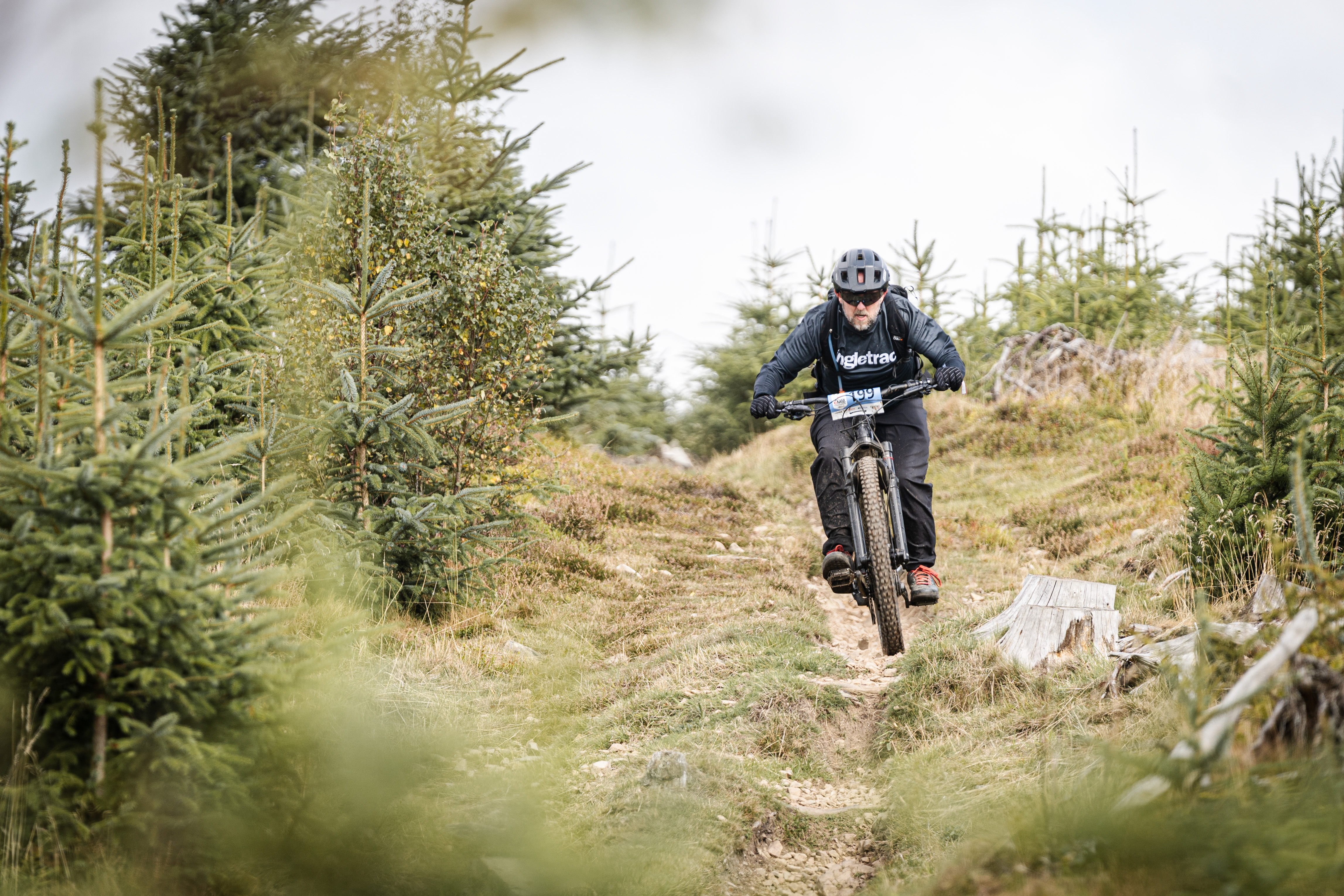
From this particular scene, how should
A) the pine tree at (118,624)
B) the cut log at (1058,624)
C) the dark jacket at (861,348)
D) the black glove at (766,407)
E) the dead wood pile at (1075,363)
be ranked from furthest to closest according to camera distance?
the dead wood pile at (1075,363)
the dark jacket at (861,348)
the black glove at (766,407)
the cut log at (1058,624)
the pine tree at (118,624)

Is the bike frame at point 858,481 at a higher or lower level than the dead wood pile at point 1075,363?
lower

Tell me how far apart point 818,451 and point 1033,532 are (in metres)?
4.88

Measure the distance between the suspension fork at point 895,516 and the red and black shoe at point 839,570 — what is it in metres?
0.27

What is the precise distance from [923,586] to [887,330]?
1.70m

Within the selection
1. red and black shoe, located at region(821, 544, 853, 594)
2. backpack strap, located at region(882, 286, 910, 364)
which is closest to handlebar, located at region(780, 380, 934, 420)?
backpack strap, located at region(882, 286, 910, 364)

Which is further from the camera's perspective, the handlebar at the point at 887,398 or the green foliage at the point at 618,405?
the green foliage at the point at 618,405

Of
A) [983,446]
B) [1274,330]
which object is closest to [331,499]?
[1274,330]

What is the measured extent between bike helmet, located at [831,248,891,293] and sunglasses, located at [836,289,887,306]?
3 cm

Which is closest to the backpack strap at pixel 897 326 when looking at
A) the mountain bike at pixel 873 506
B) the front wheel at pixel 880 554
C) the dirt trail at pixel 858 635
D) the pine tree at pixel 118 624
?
the mountain bike at pixel 873 506

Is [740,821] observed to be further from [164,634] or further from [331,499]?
[331,499]

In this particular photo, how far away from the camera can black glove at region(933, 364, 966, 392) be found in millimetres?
5770

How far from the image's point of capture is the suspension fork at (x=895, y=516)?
580 centimetres

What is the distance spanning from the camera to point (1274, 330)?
613 cm

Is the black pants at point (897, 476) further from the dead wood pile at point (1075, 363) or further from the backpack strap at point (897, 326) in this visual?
the dead wood pile at point (1075, 363)
